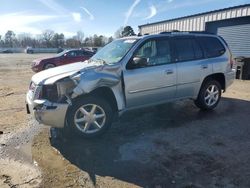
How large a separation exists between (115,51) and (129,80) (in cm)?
90

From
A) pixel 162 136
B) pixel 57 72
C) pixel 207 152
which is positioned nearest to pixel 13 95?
pixel 57 72

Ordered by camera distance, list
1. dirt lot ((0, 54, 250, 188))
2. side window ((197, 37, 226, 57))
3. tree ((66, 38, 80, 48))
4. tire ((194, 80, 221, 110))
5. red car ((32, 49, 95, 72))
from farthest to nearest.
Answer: tree ((66, 38, 80, 48))
red car ((32, 49, 95, 72))
tire ((194, 80, 221, 110))
side window ((197, 37, 226, 57))
dirt lot ((0, 54, 250, 188))

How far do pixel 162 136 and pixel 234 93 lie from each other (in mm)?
5239

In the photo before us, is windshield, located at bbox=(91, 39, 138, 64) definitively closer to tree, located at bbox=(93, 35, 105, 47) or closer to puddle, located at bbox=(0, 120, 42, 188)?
puddle, located at bbox=(0, 120, 42, 188)

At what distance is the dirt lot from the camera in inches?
150

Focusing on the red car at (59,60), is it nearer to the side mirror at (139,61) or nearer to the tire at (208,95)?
the tire at (208,95)

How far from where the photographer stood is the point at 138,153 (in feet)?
15.2

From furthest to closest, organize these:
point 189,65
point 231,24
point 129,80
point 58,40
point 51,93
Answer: point 58,40 → point 231,24 → point 189,65 → point 129,80 → point 51,93

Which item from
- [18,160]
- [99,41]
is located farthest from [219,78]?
[99,41]

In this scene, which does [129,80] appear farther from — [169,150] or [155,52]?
[169,150]

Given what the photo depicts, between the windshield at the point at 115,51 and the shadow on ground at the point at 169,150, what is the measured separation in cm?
144

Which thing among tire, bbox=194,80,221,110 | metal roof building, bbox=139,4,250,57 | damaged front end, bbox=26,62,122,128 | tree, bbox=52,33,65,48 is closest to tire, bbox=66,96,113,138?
damaged front end, bbox=26,62,122,128

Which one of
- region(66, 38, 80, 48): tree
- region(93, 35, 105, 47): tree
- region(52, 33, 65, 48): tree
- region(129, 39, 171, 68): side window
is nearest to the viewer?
region(129, 39, 171, 68): side window

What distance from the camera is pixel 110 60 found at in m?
5.65
